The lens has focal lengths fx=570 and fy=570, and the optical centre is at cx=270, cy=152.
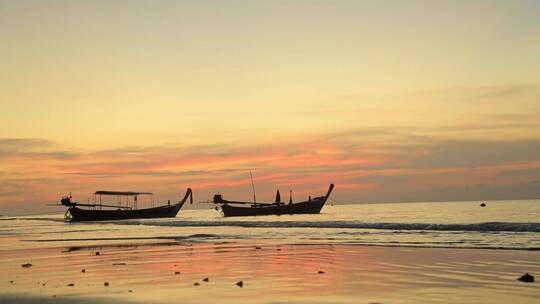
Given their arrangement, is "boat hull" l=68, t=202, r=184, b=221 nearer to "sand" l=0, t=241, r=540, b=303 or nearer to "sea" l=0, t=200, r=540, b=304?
"sea" l=0, t=200, r=540, b=304

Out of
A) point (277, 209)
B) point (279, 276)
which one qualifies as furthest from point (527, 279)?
point (277, 209)

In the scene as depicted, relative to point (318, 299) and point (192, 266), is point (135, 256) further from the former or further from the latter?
point (318, 299)

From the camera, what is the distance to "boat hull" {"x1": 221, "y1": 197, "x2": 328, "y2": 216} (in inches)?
3856

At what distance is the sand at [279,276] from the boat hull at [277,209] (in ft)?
244

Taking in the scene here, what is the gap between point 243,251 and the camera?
2452cm

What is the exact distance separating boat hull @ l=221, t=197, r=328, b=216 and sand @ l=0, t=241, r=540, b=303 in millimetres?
74255

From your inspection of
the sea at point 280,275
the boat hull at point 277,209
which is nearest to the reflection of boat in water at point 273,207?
the boat hull at point 277,209

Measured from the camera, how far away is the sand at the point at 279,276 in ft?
39.2

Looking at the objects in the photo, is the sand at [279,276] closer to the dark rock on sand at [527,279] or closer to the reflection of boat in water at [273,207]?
the dark rock on sand at [527,279]

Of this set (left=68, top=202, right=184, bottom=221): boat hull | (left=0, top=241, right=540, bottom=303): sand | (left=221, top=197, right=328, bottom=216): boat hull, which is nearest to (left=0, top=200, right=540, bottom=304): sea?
(left=0, top=241, right=540, bottom=303): sand

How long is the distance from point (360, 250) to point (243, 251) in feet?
16.4

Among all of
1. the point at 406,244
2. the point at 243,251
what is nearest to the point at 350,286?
the point at 243,251

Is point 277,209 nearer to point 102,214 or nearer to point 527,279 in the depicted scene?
point 102,214

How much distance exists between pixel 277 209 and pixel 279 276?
82.7 meters
